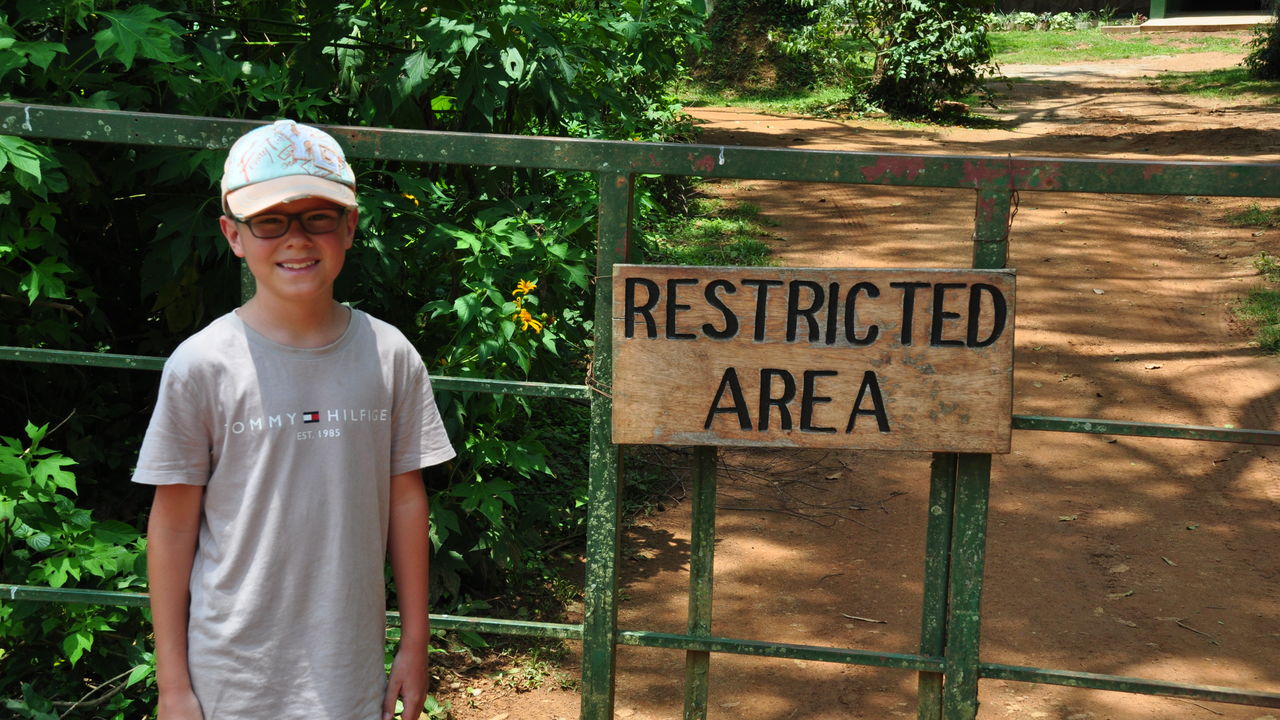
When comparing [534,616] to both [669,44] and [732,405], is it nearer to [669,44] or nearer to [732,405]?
[732,405]

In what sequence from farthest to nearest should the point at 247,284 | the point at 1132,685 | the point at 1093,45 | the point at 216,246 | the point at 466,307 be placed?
the point at 1093,45 < the point at 466,307 < the point at 216,246 < the point at 247,284 < the point at 1132,685

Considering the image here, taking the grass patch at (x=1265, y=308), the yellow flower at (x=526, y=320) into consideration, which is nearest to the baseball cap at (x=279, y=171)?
the yellow flower at (x=526, y=320)

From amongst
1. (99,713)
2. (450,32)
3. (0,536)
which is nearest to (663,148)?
(450,32)

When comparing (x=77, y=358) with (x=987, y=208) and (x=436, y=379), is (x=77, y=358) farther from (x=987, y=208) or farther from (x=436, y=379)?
(x=987, y=208)

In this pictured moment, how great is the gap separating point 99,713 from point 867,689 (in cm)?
216

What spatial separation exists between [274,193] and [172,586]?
1.97ft

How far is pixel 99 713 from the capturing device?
309 centimetres

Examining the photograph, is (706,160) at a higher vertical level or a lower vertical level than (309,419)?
higher

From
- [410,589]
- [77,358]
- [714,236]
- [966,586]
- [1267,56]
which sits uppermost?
[1267,56]

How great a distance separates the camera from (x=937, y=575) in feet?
7.86

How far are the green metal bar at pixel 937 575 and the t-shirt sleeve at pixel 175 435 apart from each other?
4.35 feet

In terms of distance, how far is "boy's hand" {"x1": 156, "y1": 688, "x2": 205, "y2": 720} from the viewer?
182cm

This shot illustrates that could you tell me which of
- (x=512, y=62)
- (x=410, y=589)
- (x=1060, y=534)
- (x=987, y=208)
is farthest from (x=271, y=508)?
(x=1060, y=534)

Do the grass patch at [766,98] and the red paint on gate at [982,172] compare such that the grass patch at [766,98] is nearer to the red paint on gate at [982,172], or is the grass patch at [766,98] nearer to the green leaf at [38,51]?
the green leaf at [38,51]
